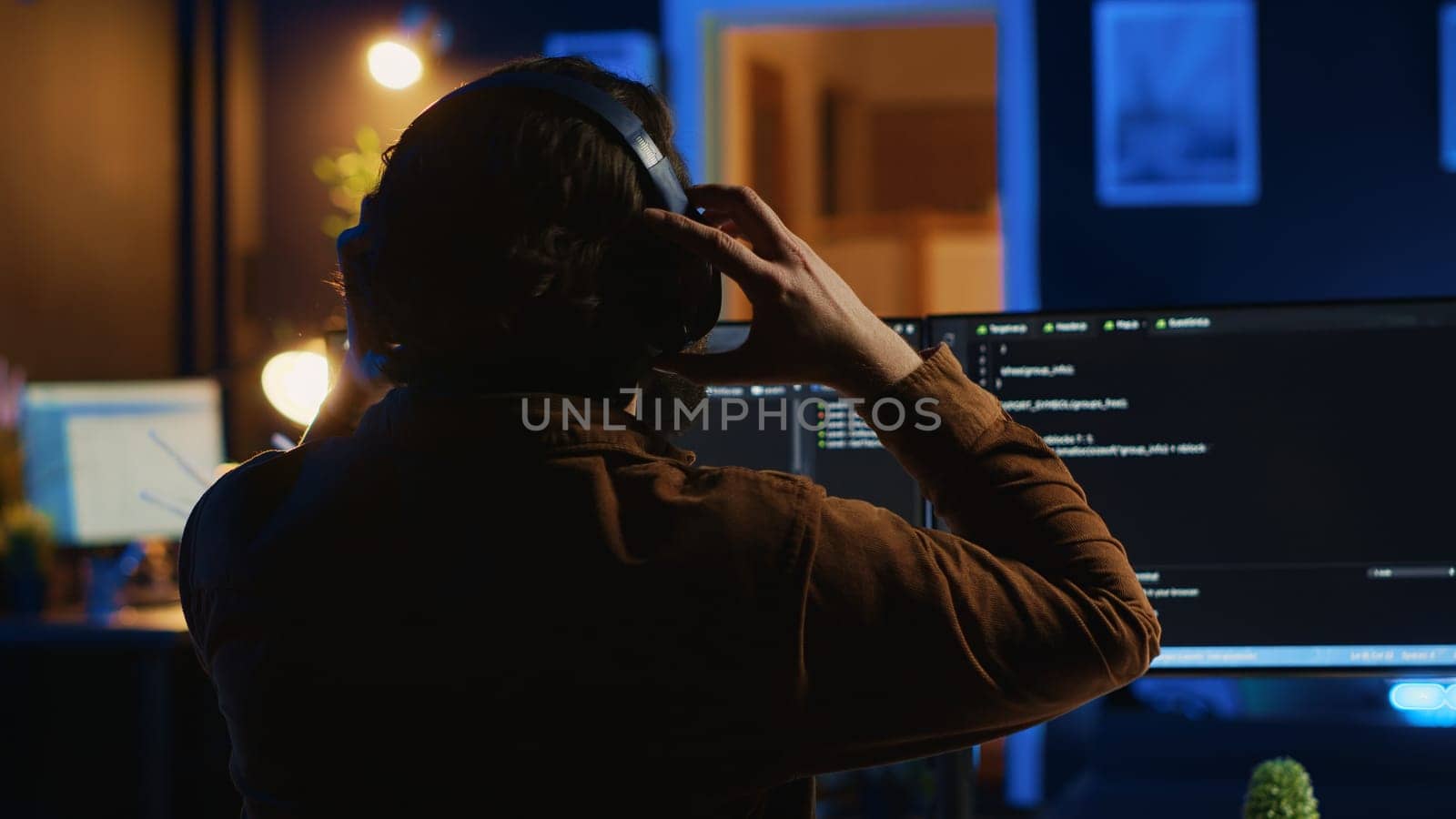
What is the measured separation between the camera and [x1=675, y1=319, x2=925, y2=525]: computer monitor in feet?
4.30

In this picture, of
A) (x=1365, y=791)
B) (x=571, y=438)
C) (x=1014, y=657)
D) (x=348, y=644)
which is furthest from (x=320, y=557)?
(x=1365, y=791)

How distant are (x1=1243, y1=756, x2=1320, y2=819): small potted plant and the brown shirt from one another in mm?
543

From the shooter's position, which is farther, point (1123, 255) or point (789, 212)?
point (789, 212)

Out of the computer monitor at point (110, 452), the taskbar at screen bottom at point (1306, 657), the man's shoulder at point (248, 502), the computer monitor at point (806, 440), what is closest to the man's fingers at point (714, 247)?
the man's shoulder at point (248, 502)

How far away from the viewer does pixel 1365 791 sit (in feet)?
4.34

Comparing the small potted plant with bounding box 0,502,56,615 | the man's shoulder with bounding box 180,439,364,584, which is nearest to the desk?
the small potted plant with bounding box 0,502,56,615

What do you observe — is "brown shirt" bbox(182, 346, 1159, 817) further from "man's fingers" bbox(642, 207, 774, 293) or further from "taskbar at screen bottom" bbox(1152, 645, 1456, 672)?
"taskbar at screen bottom" bbox(1152, 645, 1456, 672)

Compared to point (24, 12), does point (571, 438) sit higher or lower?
lower

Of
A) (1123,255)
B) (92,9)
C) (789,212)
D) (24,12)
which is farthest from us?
(789,212)

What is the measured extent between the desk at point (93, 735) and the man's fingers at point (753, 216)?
2.14 metres

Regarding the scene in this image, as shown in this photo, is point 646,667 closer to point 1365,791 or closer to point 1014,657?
point 1014,657

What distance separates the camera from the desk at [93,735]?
2.55m

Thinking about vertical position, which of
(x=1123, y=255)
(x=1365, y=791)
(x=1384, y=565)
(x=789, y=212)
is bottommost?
(x=1365, y=791)

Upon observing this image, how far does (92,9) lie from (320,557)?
3111 mm
